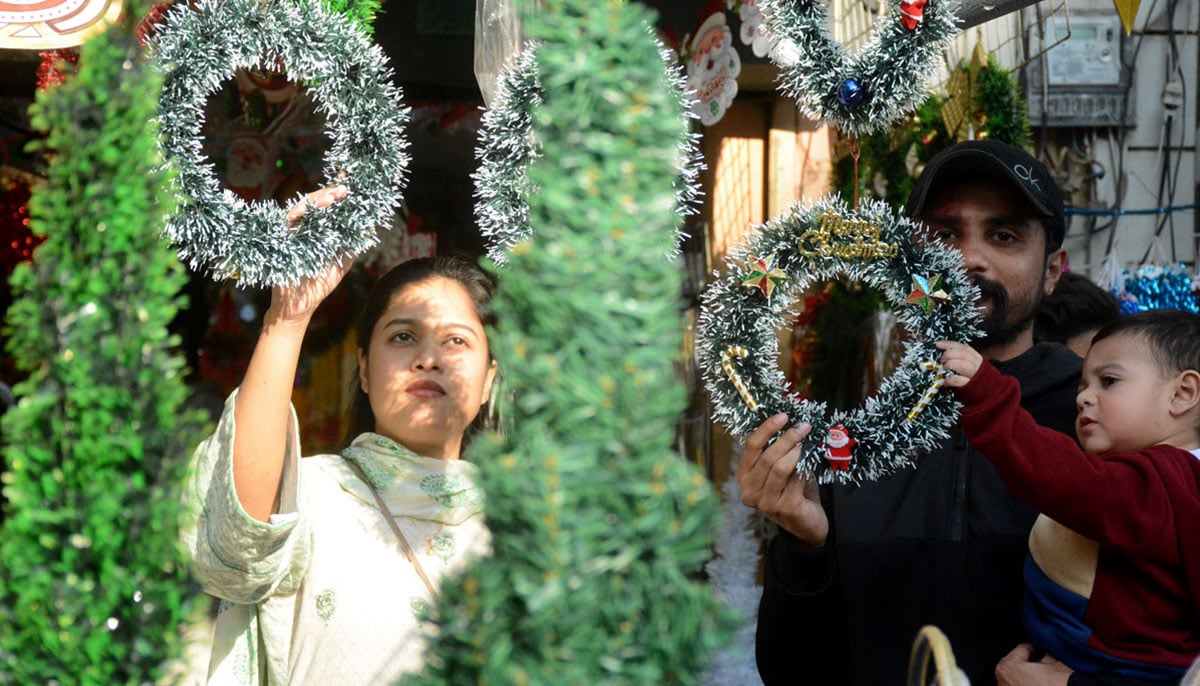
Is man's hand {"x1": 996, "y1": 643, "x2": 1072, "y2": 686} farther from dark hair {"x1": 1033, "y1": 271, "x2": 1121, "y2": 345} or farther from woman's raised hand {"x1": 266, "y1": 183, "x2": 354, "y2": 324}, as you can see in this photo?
dark hair {"x1": 1033, "y1": 271, "x2": 1121, "y2": 345}

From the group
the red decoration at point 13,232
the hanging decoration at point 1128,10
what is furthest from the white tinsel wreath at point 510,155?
the red decoration at point 13,232

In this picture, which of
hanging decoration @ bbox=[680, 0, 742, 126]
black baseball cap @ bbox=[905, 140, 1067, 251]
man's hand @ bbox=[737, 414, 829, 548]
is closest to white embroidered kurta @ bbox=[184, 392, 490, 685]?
man's hand @ bbox=[737, 414, 829, 548]

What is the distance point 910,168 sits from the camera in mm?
3846

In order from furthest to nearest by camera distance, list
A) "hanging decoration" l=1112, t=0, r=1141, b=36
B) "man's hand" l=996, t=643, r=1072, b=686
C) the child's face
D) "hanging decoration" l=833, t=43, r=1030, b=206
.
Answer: "hanging decoration" l=833, t=43, r=1030, b=206 → "hanging decoration" l=1112, t=0, r=1141, b=36 → the child's face → "man's hand" l=996, t=643, r=1072, b=686

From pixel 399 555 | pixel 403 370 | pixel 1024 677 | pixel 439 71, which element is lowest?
pixel 1024 677

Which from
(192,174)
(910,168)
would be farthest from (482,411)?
(910,168)

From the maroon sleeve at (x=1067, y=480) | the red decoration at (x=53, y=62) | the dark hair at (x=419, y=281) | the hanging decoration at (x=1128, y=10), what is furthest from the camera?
the hanging decoration at (x=1128, y=10)

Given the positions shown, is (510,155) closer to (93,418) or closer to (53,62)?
(93,418)

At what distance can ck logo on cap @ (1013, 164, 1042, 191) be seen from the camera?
2297 mm

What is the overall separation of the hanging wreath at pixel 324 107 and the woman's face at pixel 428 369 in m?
0.29

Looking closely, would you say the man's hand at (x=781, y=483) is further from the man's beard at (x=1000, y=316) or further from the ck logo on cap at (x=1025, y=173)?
the ck logo on cap at (x=1025, y=173)

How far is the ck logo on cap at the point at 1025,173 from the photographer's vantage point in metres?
2.30

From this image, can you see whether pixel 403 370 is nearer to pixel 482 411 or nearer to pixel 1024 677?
pixel 482 411

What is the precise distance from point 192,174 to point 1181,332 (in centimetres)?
164
